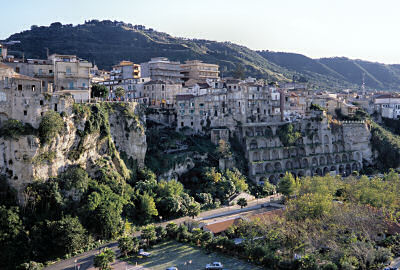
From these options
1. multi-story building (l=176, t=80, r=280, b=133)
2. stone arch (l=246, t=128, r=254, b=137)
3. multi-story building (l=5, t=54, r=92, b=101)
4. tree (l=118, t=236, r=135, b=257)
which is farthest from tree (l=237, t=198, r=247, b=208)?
multi-story building (l=5, t=54, r=92, b=101)

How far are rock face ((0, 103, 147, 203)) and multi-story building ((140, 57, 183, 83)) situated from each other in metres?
28.7

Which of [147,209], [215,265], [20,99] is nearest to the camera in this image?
[215,265]

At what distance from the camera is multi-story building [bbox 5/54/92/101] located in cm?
6159

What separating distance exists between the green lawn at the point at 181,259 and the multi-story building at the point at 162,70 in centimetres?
5479

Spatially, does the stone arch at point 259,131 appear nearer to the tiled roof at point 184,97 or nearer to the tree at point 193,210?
the tiled roof at point 184,97

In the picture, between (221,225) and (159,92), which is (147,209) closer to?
(221,225)

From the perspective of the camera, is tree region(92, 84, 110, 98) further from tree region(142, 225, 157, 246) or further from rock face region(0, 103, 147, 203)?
tree region(142, 225, 157, 246)

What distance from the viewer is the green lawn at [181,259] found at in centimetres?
4359

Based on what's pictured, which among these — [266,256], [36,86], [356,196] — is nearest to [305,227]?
[266,256]

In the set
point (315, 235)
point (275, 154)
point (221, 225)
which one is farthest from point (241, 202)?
point (275, 154)

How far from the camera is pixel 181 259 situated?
4547 cm

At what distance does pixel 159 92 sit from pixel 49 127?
119ft

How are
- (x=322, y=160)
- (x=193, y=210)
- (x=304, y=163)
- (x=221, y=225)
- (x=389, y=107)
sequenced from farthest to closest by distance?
(x=389, y=107)
(x=322, y=160)
(x=304, y=163)
(x=193, y=210)
(x=221, y=225)

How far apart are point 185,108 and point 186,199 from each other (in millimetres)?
24059
